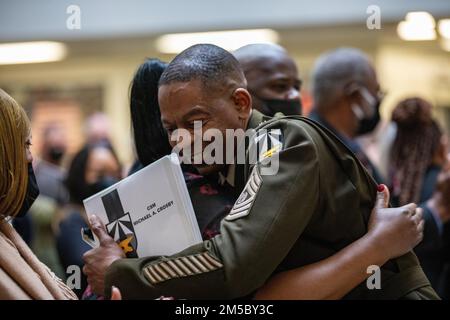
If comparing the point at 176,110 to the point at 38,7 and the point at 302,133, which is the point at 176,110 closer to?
the point at 302,133

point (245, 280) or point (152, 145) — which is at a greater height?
point (152, 145)

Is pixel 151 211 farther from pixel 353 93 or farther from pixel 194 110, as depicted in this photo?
pixel 353 93

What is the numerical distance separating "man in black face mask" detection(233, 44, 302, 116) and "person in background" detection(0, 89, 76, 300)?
1049 mm

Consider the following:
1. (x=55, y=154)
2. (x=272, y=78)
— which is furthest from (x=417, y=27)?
(x=272, y=78)

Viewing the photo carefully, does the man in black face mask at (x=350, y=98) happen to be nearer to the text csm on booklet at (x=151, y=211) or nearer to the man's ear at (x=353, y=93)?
the man's ear at (x=353, y=93)

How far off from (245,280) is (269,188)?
0.22 meters

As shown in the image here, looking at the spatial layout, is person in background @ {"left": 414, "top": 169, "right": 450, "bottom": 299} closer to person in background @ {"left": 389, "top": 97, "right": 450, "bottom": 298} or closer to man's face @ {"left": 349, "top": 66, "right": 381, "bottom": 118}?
person in background @ {"left": 389, "top": 97, "right": 450, "bottom": 298}

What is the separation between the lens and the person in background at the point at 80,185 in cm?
402

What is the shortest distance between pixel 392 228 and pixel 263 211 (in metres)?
0.35

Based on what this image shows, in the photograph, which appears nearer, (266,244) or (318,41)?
(266,244)

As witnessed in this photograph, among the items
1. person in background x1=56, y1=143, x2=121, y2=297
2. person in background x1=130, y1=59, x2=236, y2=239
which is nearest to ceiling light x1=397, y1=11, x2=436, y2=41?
person in background x1=56, y1=143, x2=121, y2=297

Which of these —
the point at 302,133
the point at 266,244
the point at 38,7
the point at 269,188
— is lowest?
the point at 266,244

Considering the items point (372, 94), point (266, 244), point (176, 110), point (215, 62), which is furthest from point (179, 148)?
point (372, 94)

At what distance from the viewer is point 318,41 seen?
8.14 m
